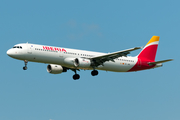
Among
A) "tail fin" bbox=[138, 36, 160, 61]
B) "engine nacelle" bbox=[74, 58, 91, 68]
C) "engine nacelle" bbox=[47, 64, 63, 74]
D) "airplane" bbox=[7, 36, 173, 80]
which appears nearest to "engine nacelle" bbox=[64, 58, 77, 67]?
"airplane" bbox=[7, 36, 173, 80]

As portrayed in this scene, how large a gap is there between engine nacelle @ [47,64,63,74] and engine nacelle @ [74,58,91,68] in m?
5.95

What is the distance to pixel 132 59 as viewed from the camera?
6062 centimetres

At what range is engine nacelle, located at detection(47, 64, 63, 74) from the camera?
2282 inches

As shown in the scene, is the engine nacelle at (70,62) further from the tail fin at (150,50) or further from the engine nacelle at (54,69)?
the tail fin at (150,50)

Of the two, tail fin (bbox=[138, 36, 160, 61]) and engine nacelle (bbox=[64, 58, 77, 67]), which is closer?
engine nacelle (bbox=[64, 58, 77, 67])

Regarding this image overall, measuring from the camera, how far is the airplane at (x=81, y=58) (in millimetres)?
51000

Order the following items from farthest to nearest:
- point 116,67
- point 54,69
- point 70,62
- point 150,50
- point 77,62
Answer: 1. point 150,50
2. point 116,67
3. point 54,69
4. point 77,62
5. point 70,62

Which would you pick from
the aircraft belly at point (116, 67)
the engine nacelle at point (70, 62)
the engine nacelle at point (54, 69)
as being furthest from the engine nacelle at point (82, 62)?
the engine nacelle at point (54, 69)

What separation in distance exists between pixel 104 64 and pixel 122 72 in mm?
A: 5066

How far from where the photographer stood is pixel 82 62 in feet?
175

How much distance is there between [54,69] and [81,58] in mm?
6217

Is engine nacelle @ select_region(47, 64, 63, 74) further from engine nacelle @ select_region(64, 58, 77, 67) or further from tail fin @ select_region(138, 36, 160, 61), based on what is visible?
A: tail fin @ select_region(138, 36, 160, 61)

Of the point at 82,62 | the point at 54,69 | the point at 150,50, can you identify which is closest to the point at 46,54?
the point at 82,62

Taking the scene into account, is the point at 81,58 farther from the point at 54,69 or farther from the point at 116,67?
the point at 116,67
